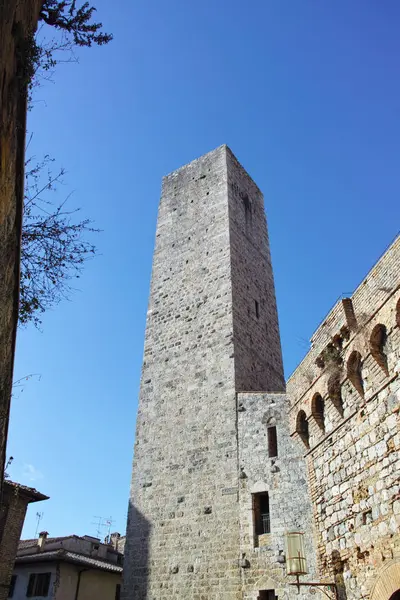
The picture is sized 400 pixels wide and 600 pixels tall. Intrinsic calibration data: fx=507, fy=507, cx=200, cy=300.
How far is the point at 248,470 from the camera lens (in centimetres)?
1119

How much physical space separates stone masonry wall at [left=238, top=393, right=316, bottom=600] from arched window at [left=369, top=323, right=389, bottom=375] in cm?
410

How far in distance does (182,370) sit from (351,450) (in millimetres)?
7039

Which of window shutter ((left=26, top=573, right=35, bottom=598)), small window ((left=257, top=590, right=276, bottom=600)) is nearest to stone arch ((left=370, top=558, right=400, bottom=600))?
small window ((left=257, top=590, right=276, bottom=600))

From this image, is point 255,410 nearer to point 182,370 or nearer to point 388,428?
point 182,370

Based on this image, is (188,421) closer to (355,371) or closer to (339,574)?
(339,574)

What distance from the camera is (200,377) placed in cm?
1344

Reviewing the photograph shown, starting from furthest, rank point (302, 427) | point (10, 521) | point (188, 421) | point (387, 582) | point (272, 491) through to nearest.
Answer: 1. point (10, 521)
2. point (188, 421)
3. point (272, 491)
4. point (302, 427)
5. point (387, 582)

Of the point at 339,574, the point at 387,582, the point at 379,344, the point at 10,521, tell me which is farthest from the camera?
the point at 10,521

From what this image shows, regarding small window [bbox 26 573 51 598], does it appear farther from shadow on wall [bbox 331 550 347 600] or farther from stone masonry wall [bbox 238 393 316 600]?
shadow on wall [bbox 331 550 347 600]

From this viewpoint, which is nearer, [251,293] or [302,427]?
[302,427]

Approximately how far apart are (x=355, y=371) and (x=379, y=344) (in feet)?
2.41

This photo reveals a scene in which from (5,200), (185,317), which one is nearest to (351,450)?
(5,200)

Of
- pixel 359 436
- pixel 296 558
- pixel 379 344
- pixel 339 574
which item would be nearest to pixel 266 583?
pixel 296 558

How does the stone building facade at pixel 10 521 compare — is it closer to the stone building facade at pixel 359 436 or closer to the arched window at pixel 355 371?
the stone building facade at pixel 359 436
